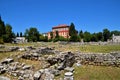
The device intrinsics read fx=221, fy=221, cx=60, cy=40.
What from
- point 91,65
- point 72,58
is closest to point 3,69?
point 72,58

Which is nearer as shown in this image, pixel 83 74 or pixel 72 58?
pixel 83 74

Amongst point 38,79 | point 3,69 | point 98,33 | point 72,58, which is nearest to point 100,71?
point 72,58

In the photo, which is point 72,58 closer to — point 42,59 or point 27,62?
point 42,59

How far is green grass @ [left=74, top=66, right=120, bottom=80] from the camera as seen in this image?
772 inches

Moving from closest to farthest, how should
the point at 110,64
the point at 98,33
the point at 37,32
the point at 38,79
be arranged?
the point at 38,79 → the point at 110,64 → the point at 37,32 → the point at 98,33

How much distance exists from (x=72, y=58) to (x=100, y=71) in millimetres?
4157

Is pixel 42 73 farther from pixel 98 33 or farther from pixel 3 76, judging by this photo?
pixel 98 33

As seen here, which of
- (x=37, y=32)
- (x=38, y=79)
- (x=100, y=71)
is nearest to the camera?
(x=38, y=79)

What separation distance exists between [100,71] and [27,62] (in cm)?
822

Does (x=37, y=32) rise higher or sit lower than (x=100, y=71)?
higher

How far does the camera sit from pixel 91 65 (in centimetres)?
2359

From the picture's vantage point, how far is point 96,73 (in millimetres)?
20578

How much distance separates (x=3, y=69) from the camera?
22.7 metres

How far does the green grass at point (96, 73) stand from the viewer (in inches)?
772
